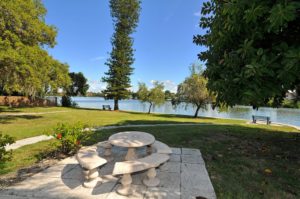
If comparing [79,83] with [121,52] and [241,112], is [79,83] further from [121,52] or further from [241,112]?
[241,112]

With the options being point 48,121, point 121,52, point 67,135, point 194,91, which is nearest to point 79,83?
point 121,52

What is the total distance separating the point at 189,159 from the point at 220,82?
2167 millimetres

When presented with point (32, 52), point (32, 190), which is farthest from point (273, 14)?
point (32, 52)

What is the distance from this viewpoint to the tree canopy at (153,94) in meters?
28.0

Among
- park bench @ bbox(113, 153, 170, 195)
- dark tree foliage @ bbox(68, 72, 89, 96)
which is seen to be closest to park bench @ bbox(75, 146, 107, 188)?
park bench @ bbox(113, 153, 170, 195)

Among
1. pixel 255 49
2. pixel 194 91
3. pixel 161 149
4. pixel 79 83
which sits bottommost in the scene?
pixel 161 149

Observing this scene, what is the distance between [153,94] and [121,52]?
7.23 metres

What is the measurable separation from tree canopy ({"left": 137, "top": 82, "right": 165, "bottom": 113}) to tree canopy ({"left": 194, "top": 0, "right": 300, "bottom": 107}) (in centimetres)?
2292

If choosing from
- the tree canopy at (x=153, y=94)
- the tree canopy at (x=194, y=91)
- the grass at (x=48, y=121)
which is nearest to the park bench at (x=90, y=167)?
the grass at (x=48, y=121)

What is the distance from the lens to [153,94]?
2806cm

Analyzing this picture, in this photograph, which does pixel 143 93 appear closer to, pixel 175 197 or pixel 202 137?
pixel 202 137

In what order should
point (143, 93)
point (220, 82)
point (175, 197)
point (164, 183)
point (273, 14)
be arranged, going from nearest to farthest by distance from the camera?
point (273, 14) < point (175, 197) < point (164, 183) < point (220, 82) < point (143, 93)

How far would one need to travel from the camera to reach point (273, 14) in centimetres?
285

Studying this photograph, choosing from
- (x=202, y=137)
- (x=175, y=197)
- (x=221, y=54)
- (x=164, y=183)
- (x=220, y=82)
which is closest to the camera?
(x=175, y=197)
